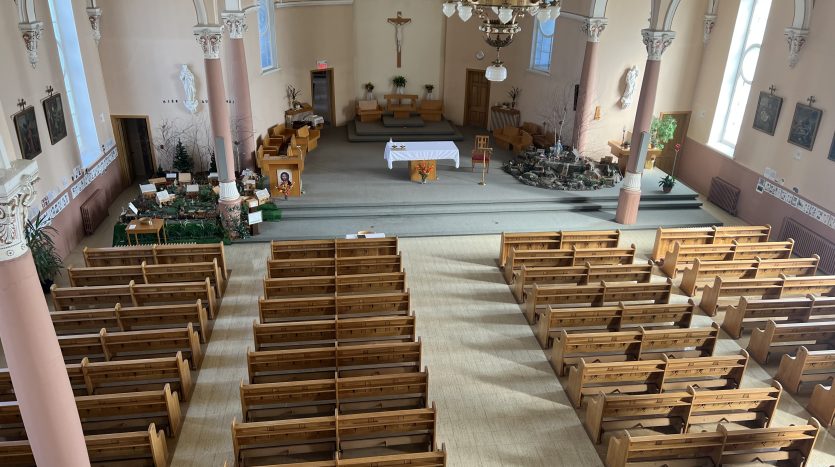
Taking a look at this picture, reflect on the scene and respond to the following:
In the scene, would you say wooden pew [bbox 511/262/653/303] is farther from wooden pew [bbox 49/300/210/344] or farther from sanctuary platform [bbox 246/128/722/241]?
wooden pew [bbox 49/300/210/344]

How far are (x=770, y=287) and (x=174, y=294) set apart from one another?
37.2 feet

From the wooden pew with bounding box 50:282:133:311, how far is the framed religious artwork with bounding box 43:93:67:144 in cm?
463

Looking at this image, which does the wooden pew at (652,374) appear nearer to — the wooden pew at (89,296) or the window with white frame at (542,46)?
the wooden pew at (89,296)

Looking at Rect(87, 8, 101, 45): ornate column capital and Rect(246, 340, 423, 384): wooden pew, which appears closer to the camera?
Rect(246, 340, 423, 384): wooden pew

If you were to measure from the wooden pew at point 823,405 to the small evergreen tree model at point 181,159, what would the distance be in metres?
15.9

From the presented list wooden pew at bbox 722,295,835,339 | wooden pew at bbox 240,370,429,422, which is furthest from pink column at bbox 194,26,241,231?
wooden pew at bbox 722,295,835,339

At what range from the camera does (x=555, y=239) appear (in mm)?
13180

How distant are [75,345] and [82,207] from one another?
6.38m

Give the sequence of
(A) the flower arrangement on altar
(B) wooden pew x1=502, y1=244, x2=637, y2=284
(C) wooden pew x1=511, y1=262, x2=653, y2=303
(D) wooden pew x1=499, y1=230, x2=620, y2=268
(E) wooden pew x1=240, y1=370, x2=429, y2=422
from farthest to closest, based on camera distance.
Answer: (A) the flower arrangement on altar < (D) wooden pew x1=499, y1=230, x2=620, y2=268 < (B) wooden pew x1=502, y1=244, x2=637, y2=284 < (C) wooden pew x1=511, y1=262, x2=653, y2=303 < (E) wooden pew x1=240, y1=370, x2=429, y2=422

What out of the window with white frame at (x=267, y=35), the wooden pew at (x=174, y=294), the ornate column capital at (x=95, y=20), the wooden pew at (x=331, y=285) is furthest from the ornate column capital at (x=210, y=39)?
the wooden pew at (x=331, y=285)

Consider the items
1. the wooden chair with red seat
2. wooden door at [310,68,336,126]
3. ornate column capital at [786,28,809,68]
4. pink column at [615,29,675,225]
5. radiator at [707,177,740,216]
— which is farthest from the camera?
wooden door at [310,68,336,126]

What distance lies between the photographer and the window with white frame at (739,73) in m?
16.5

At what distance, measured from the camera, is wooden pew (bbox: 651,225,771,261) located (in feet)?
44.4

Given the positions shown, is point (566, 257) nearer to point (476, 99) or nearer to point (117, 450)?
point (117, 450)
